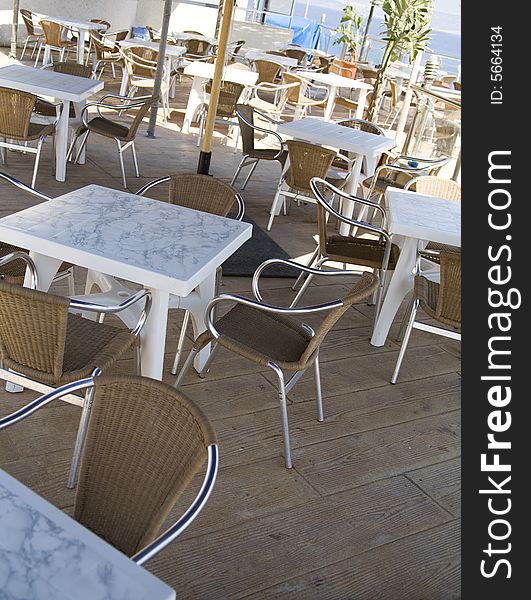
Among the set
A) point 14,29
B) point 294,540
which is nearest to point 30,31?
point 14,29

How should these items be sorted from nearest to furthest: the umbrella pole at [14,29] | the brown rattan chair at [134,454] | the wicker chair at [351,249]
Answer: the brown rattan chair at [134,454]
the wicker chair at [351,249]
the umbrella pole at [14,29]

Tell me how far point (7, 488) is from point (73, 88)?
165 inches

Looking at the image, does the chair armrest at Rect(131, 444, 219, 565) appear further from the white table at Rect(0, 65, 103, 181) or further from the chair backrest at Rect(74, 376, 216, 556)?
the white table at Rect(0, 65, 103, 181)

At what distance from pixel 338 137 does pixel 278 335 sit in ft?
8.83

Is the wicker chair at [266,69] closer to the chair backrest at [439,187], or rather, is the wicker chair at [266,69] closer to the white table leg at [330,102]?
the white table leg at [330,102]

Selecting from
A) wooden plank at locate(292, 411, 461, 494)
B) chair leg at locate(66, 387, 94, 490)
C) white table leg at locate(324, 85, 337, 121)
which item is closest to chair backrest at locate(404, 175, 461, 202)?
wooden plank at locate(292, 411, 461, 494)

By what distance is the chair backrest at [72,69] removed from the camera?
5949 millimetres

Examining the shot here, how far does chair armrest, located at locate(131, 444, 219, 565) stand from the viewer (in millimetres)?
1393

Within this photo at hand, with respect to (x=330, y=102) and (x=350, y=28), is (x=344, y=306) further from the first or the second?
(x=350, y=28)

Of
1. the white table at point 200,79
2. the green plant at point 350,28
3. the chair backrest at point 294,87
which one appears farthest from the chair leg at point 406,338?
the green plant at point 350,28

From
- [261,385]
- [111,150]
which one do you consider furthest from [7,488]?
[111,150]

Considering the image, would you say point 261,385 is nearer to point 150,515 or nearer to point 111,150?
point 150,515

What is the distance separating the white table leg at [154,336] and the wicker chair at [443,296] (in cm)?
118

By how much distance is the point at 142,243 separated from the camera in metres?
2.62
